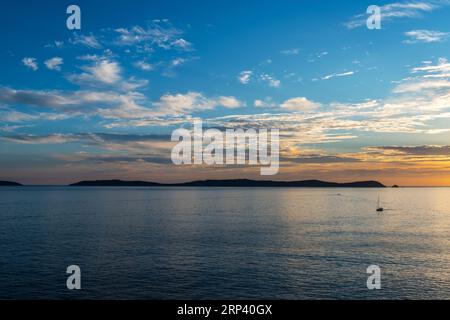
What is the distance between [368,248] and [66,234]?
6129 cm

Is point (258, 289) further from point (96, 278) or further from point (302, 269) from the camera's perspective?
point (96, 278)

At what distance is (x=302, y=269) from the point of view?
54.1 metres
